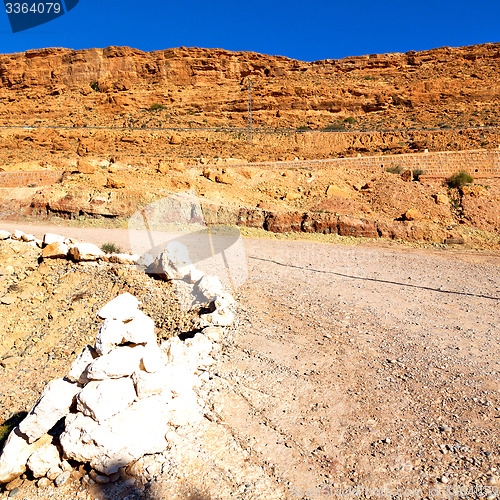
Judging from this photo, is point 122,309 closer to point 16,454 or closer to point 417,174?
point 16,454

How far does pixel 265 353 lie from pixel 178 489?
192 centimetres

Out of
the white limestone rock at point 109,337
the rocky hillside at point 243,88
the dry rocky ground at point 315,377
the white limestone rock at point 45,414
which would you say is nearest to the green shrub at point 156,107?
the rocky hillside at point 243,88

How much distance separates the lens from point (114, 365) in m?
3.01

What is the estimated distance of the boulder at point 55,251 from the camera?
6.73m

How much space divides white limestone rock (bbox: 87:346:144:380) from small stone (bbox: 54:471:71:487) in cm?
63

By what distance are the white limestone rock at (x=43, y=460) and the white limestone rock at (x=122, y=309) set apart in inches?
54.8

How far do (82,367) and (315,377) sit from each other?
208cm

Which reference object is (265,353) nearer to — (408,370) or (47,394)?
(408,370)

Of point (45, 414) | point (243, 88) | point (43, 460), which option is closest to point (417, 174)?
point (45, 414)

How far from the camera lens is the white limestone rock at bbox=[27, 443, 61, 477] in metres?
2.76

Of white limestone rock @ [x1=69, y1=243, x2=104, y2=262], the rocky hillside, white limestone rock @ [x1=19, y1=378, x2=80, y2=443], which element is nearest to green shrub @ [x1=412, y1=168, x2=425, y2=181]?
the rocky hillside

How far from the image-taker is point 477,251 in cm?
1044

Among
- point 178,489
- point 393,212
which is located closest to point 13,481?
point 178,489

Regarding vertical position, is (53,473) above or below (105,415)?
below
